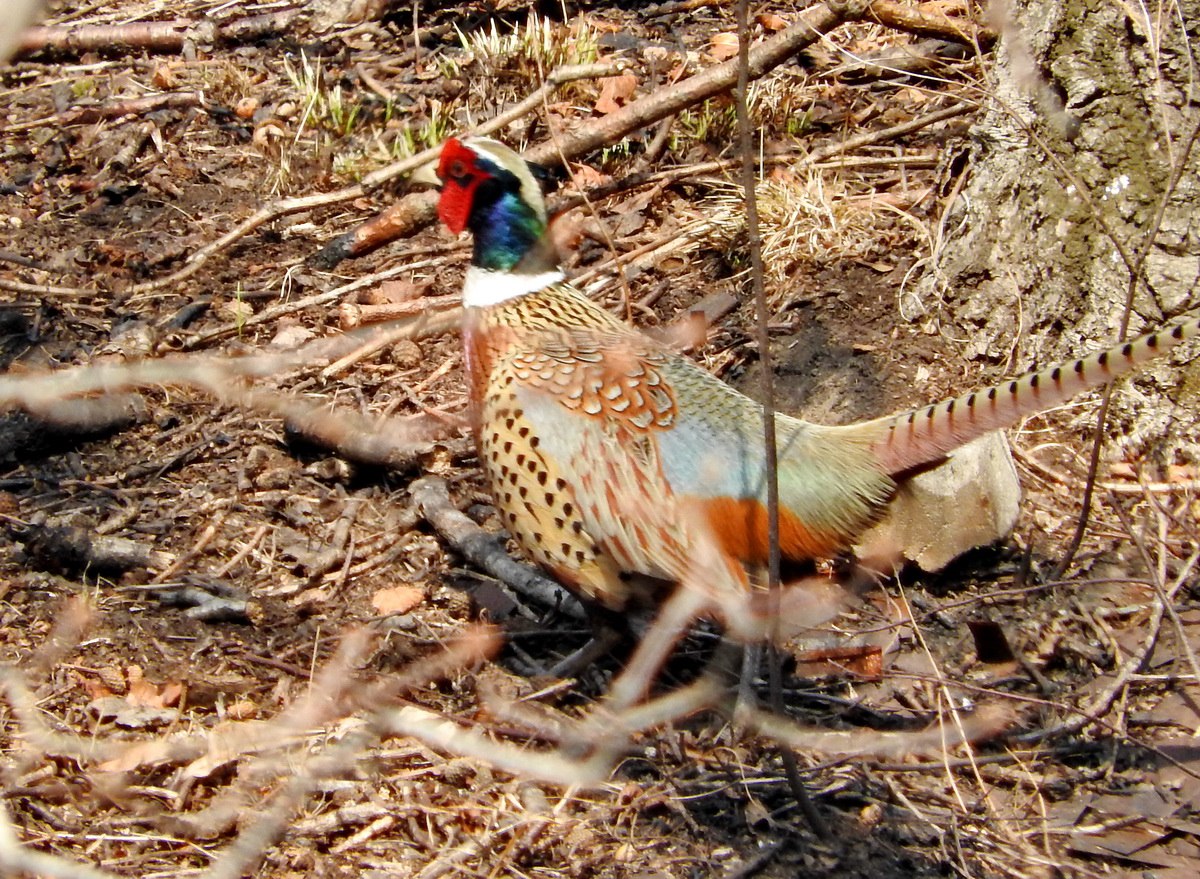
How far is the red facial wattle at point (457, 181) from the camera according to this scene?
3.76 m

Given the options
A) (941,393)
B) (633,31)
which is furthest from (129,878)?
(633,31)

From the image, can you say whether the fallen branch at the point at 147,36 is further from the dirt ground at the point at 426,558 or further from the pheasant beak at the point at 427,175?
the pheasant beak at the point at 427,175

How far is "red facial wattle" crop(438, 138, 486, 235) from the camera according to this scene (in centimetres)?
376

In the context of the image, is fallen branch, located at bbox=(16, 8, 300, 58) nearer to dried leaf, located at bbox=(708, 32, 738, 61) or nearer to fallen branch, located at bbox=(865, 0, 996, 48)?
dried leaf, located at bbox=(708, 32, 738, 61)

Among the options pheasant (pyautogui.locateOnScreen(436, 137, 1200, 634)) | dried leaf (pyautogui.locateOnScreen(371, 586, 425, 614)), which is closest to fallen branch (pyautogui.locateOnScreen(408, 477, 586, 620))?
dried leaf (pyautogui.locateOnScreen(371, 586, 425, 614))

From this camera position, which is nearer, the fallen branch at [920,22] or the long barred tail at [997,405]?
the long barred tail at [997,405]

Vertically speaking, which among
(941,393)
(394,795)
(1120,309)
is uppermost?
(1120,309)

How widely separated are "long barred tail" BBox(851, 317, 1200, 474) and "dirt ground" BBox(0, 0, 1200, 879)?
46cm

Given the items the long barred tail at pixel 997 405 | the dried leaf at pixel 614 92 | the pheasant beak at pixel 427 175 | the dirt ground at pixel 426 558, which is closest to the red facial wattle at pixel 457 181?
the pheasant beak at pixel 427 175

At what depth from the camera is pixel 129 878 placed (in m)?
2.82

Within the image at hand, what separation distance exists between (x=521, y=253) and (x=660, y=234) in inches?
62.9

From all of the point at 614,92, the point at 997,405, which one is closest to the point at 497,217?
Result: the point at 997,405

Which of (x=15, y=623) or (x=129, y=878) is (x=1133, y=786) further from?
(x=15, y=623)

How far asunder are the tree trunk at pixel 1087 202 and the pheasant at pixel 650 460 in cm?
102
